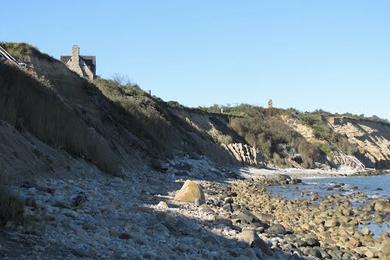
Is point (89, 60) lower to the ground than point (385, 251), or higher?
higher

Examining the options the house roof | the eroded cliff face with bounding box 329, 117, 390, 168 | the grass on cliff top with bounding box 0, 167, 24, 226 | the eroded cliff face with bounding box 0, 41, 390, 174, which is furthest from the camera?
the eroded cliff face with bounding box 329, 117, 390, 168

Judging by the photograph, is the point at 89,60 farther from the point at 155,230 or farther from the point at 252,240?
the point at 155,230

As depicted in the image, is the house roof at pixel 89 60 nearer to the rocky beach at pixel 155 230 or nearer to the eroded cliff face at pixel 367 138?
the eroded cliff face at pixel 367 138

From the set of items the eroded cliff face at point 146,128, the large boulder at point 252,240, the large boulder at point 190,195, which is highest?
the eroded cliff face at point 146,128

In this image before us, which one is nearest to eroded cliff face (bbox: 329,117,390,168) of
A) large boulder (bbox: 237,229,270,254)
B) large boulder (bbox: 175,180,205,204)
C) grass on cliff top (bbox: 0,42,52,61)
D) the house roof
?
the house roof

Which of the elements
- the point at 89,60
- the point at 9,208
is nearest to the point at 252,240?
the point at 9,208

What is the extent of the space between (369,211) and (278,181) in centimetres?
1678

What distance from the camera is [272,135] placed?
223ft

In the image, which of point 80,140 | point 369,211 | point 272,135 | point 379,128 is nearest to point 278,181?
point 369,211

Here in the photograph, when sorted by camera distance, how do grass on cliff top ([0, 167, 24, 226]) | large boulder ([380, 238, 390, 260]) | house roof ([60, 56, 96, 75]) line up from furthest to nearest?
house roof ([60, 56, 96, 75]) < large boulder ([380, 238, 390, 260]) < grass on cliff top ([0, 167, 24, 226])

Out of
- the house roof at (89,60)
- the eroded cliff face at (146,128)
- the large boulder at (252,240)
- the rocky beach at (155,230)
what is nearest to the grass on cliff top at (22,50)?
the eroded cliff face at (146,128)

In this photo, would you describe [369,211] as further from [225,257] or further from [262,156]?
[262,156]

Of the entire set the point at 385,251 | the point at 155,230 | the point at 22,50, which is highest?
the point at 22,50

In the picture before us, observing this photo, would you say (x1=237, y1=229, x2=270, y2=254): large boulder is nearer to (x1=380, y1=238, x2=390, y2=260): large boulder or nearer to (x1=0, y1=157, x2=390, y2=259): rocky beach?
(x1=0, y1=157, x2=390, y2=259): rocky beach
